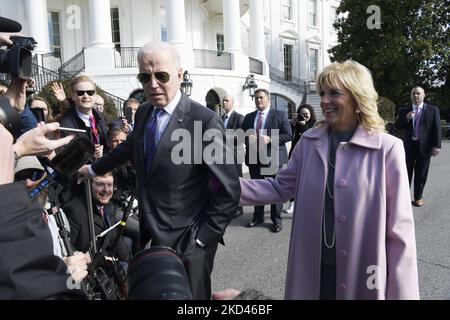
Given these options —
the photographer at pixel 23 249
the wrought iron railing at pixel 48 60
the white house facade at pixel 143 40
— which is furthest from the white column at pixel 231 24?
the photographer at pixel 23 249

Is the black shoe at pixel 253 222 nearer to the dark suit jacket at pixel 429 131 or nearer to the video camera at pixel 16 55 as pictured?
the dark suit jacket at pixel 429 131

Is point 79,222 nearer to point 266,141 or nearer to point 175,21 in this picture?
point 266,141

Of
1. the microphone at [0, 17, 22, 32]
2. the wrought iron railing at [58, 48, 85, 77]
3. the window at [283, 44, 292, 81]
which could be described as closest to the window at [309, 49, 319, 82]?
the window at [283, 44, 292, 81]

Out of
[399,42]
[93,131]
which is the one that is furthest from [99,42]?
[399,42]

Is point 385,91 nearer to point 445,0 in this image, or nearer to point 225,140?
point 445,0

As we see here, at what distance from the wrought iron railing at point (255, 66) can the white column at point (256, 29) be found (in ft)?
2.99

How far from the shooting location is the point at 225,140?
2.46 meters

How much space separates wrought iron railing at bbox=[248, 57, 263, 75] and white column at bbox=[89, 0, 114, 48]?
881cm

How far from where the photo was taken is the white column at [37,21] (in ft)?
58.7

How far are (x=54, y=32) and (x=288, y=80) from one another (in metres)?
18.5

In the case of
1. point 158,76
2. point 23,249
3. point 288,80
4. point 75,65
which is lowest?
point 23,249

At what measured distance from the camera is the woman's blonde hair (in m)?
2.21

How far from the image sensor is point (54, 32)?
68.7 ft

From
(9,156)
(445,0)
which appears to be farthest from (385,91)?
(9,156)
